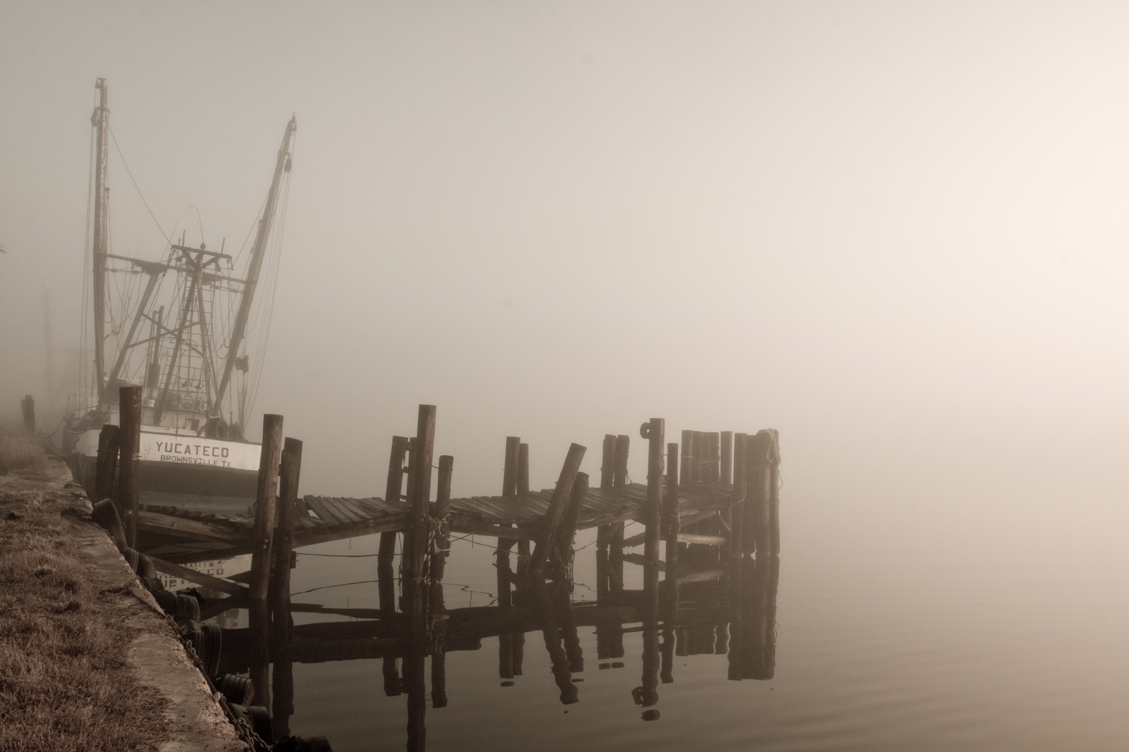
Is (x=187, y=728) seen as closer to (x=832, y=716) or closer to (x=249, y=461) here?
(x=832, y=716)

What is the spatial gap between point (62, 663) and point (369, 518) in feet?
24.8

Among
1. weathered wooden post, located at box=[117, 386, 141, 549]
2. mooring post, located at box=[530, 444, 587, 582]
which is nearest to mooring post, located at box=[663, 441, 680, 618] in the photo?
mooring post, located at box=[530, 444, 587, 582]

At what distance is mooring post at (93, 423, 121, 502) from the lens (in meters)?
11.3

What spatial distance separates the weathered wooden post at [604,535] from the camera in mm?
16473

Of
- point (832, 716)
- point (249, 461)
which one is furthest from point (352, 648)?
point (249, 461)

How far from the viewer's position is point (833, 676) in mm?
10992

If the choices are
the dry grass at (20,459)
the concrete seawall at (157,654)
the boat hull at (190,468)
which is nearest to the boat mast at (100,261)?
the boat hull at (190,468)

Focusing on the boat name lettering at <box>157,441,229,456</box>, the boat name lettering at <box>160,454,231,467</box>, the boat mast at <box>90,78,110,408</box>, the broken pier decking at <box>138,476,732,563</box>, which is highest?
the boat mast at <box>90,78,110,408</box>

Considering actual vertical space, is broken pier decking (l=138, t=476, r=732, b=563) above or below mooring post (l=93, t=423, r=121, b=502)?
below

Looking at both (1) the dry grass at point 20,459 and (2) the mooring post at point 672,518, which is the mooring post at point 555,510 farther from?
(1) the dry grass at point 20,459

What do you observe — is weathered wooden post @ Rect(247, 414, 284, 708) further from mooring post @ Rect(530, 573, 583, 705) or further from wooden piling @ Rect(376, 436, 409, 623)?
mooring post @ Rect(530, 573, 583, 705)

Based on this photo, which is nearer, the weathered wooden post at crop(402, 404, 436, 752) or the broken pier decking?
the broken pier decking

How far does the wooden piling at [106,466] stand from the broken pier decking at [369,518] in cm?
87

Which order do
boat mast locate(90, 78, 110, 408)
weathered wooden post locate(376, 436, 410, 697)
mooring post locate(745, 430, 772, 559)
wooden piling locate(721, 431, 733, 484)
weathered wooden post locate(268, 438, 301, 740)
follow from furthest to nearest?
boat mast locate(90, 78, 110, 408) → wooden piling locate(721, 431, 733, 484) → mooring post locate(745, 430, 772, 559) → weathered wooden post locate(376, 436, 410, 697) → weathered wooden post locate(268, 438, 301, 740)
